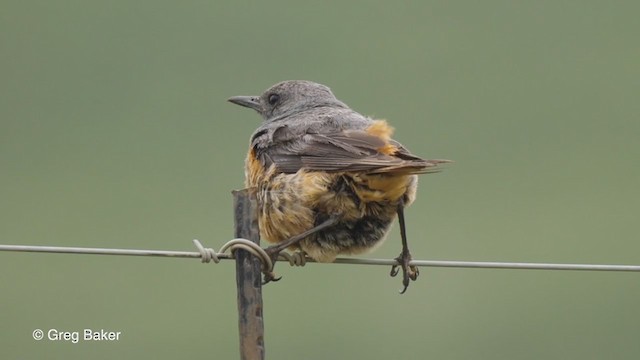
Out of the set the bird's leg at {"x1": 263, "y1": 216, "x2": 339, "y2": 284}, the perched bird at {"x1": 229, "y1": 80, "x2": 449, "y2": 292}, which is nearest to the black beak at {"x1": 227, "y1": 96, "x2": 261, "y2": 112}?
the perched bird at {"x1": 229, "y1": 80, "x2": 449, "y2": 292}

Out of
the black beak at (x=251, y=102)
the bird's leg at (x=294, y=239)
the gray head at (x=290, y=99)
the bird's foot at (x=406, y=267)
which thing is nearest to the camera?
the bird's leg at (x=294, y=239)

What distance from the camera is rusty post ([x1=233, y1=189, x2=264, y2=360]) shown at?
6773 mm

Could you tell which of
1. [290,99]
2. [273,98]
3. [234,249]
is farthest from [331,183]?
[273,98]

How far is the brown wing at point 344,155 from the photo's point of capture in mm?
7836

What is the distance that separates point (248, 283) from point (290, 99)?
3270mm

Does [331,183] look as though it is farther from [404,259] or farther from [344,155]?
[404,259]

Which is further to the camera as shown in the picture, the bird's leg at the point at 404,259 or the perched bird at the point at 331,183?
the bird's leg at the point at 404,259

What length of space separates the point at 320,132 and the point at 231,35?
39.4 feet

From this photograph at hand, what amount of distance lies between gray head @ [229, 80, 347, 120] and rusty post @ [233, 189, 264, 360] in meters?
2.83

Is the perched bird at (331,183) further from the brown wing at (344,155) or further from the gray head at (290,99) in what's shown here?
the gray head at (290,99)

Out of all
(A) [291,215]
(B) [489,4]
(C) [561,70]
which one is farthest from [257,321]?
(B) [489,4]

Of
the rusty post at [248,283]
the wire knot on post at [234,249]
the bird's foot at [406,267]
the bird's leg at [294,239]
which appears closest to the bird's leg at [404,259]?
the bird's foot at [406,267]

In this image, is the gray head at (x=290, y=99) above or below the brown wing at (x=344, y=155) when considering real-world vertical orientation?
above

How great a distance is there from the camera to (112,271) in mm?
15070
